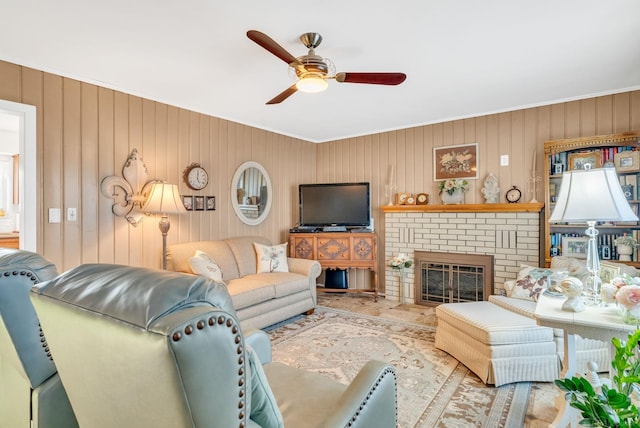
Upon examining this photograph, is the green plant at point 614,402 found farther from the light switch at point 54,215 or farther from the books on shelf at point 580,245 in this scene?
the light switch at point 54,215

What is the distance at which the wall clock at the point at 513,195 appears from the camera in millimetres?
3979

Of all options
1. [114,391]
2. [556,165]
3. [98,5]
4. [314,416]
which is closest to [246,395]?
[114,391]

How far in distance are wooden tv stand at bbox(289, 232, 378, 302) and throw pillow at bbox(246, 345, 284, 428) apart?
3859mm

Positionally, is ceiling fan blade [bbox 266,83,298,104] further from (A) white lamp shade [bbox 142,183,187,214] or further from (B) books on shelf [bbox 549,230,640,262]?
(B) books on shelf [bbox 549,230,640,262]

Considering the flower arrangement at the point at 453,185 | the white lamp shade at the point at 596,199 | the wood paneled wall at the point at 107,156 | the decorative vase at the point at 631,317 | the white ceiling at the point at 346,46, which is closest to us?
the decorative vase at the point at 631,317

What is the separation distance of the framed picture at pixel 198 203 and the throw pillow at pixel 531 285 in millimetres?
3395

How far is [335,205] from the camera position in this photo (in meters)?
4.98

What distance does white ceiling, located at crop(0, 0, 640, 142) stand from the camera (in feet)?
6.63

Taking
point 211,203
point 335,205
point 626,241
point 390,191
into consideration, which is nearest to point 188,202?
point 211,203

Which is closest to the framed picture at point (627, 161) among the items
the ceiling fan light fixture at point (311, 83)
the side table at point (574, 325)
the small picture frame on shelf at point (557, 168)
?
the small picture frame on shelf at point (557, 168)

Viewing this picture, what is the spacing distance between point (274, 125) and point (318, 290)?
2407 mm

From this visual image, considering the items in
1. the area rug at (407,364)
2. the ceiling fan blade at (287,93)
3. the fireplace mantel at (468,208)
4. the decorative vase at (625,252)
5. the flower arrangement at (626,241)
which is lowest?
the area rug at (407,364)

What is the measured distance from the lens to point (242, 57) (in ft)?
8.59

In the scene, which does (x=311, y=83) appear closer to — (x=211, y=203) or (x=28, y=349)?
(x=28, y=349)
